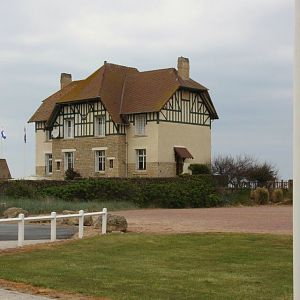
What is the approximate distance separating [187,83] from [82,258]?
42.9 m

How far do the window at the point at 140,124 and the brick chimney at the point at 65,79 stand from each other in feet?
44.5

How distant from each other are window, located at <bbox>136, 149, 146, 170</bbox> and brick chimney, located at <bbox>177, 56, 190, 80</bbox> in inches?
285

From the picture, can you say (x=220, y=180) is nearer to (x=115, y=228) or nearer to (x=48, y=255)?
(x=115, y=228)

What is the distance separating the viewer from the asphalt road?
19531 millimetres

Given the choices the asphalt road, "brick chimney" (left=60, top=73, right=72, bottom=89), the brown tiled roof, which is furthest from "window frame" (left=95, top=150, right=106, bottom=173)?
the asphalt road

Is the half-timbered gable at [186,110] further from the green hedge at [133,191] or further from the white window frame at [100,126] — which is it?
the green hedge at [133,191]

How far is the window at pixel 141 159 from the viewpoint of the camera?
180ft

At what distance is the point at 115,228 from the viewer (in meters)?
20.9

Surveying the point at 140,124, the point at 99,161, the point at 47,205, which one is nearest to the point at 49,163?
the point at 99,161

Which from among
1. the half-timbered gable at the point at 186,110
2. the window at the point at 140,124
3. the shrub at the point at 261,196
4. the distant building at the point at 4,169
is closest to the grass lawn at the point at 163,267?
the shrub at the point at 261,196

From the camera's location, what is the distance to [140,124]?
54.9 meters

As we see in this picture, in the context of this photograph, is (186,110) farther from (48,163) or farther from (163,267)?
(163,267)

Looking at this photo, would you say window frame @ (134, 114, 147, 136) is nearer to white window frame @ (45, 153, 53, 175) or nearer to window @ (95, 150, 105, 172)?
window @ (95, 150, 105, 172)

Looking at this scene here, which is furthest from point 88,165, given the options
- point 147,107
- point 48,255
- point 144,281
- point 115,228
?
point 144,281
